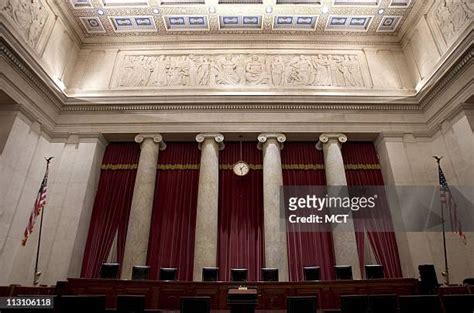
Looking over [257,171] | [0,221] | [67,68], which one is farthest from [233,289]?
[67,68]

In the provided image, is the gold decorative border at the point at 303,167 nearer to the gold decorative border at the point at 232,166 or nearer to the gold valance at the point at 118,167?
the gold decorative border at the point at 232,166

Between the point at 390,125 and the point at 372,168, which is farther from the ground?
the point at 390,125

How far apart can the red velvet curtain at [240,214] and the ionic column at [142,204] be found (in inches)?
75.2

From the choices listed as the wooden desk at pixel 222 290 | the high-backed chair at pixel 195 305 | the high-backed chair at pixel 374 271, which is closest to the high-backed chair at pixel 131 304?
the high-backed chair at pixel 195 305

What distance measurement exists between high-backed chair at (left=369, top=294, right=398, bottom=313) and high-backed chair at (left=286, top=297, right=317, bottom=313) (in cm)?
85

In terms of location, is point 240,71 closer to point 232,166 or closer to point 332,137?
point 232,166

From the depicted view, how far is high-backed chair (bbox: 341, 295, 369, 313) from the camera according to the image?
4.30 meters

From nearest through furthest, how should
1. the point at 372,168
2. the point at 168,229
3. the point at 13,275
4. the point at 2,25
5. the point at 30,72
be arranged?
the point at 2,25
the point at 13,275
the point at 30,72
the point at 168,229
the point at 372,168

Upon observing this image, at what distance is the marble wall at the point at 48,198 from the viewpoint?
7.18 metres

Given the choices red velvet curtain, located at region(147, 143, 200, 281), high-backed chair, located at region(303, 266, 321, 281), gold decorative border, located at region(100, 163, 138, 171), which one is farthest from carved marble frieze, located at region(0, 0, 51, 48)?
high-backed chair, located at region(303, 266, 321, 281)

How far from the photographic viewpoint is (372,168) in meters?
9.15

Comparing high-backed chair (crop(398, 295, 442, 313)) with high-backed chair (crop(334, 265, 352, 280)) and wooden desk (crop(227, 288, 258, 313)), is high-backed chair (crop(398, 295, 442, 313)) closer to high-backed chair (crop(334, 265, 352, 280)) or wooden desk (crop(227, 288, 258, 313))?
wooden desk (crop(227, 288, 258, 313))

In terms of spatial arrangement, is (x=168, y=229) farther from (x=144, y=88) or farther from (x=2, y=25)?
(x=2, y=25)

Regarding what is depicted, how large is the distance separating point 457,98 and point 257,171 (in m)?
5.33
